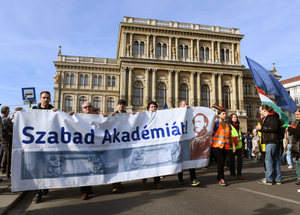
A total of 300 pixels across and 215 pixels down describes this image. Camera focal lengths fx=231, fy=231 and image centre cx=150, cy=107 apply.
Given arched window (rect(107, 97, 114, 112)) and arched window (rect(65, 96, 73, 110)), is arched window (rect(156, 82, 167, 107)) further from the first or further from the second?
arched window (rect(65, 96, 73, 110))

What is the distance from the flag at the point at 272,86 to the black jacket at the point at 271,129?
305 centimetres

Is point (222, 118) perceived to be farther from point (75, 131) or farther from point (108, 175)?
point (75, 131)

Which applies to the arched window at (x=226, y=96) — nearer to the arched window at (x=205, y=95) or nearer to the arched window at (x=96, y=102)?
the arched window at (x=205, y=95)

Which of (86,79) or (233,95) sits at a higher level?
(86,79)

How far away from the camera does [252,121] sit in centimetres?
4541

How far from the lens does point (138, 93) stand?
124 feet

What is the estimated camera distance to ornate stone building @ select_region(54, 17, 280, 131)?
37.8 m

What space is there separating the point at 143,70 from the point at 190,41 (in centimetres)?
1023

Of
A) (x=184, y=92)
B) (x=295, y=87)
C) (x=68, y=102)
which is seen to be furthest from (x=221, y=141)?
(x=295, y=87)

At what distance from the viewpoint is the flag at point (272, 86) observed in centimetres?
891

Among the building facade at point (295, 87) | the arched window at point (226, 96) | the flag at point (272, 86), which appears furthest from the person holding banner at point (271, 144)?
the building facade at point (295, 87)

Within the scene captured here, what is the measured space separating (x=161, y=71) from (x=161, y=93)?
368 cm

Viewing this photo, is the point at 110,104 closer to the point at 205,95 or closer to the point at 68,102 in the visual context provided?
the point at 68,102

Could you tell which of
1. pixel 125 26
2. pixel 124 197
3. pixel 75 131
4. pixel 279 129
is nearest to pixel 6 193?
pixel 75 131
